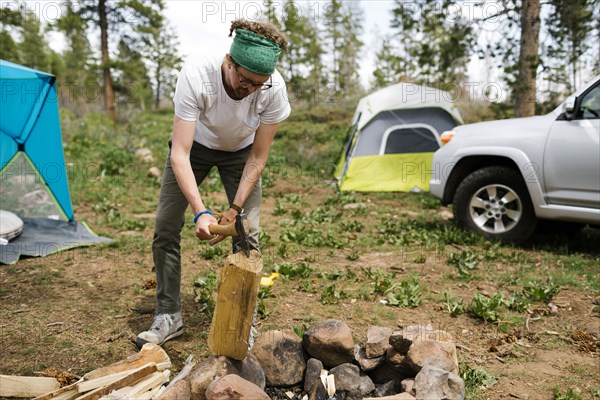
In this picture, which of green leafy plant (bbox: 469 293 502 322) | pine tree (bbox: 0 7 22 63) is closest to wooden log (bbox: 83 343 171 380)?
→ green leafy plant (bbox: 469 293 502 322)

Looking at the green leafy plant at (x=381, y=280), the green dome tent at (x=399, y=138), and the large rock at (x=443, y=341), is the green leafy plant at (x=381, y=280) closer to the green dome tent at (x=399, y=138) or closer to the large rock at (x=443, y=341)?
the large rock at (x=443, y=341)

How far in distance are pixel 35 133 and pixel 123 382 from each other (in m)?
5.04

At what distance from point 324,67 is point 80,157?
64.6 ft

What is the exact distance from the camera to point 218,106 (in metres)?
2.84

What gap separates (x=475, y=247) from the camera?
5.63 metres

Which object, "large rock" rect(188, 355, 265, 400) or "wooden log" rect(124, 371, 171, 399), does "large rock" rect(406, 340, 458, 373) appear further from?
"wooden log" rect(124, 371, 171, 399)

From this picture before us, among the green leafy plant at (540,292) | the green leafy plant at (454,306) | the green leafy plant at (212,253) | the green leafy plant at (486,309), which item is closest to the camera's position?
the green leafy plant at (486,309)

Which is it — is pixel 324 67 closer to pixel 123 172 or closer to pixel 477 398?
pixel 123 172

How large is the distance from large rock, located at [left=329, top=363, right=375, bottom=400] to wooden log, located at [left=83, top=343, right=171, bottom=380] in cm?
96

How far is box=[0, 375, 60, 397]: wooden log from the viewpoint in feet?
8.47

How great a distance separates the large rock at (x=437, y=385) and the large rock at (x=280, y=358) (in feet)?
2.46

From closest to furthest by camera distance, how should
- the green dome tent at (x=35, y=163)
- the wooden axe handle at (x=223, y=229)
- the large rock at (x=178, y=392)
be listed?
the large rock at (x=178, y=392) → the wooden axe handle at (x=223, y=229) → the green dome tent at (x=35, y=163)

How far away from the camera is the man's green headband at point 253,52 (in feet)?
8.15

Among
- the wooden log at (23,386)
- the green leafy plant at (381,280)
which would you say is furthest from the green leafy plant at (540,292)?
the wooden log at (23,386)
